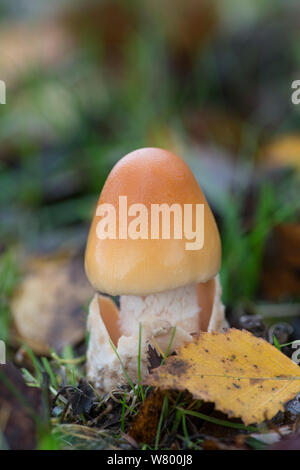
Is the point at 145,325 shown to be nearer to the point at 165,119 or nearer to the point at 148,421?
the point at 148,421

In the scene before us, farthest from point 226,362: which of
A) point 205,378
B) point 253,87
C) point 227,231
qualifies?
point 253,87

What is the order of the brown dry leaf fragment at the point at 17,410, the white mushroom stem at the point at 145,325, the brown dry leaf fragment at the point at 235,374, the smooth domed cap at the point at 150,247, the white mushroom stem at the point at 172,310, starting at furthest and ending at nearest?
1. the white mushroom stem at the point at 172,310
2. the white mushroom stem at the point at 145,325
3. the smooth domed cap at the point at 150,247
4. the brown dry leaf fragment at the point at 235,374
5. the brown dry leaf fragment at the point at 17,410

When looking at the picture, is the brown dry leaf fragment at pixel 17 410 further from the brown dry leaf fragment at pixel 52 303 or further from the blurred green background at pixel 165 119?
the blurred green background at pixel 165 119

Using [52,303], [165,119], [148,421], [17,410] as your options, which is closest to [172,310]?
[148,421]


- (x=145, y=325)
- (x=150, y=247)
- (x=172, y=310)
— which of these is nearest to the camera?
(x=150, y=247)

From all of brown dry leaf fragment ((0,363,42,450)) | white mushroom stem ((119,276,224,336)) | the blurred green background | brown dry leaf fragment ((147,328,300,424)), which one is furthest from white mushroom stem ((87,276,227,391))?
the blurred green background

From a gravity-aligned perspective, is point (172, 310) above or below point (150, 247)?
below

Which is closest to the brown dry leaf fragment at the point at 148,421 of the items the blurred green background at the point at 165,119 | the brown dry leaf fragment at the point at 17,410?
the brown dry leaf fragment at the point at 17,410
